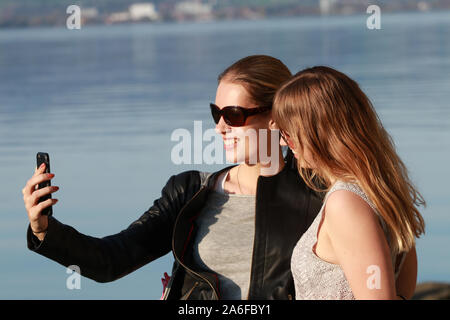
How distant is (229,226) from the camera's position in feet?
10.2

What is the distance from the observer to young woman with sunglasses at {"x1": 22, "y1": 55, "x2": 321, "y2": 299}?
2.94m

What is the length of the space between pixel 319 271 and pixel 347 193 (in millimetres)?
262

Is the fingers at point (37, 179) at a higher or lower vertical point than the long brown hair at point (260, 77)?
lower

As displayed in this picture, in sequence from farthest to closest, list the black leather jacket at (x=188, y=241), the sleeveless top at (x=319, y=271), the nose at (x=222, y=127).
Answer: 1. the nose at (x=222, y=127)
2. the black leather jacket at (x=188, y=241)
3. the sleeveless top at (x=319, y=271)

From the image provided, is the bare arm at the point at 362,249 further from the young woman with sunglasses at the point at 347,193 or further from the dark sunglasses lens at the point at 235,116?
the dark sunglasses lens at the point at 235,116

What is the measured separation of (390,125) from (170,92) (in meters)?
8.21

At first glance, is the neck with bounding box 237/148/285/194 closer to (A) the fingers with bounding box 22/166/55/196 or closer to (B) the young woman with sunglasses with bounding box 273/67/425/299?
(B) the young woman with sunglasses with bounding box 273/67/425/299

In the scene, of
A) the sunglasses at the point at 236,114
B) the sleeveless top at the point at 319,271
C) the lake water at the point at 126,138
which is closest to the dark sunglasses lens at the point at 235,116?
the sunglasses at the point at 236,114

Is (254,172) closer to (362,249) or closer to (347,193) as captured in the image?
(347,193)

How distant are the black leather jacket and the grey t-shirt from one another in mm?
36

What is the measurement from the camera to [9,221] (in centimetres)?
872

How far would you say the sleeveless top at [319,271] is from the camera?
7.79ft

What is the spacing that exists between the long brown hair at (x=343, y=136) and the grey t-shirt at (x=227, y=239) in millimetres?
632
